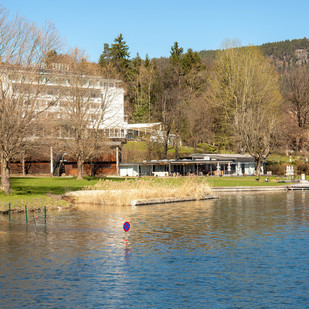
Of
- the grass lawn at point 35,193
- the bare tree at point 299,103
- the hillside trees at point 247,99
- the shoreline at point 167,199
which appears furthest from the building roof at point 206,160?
the bare tree at point 299,103

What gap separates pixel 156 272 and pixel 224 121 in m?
78.2

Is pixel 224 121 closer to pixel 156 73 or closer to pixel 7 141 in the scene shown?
pixel 156 73

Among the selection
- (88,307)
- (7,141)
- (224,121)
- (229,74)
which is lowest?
(88,307)

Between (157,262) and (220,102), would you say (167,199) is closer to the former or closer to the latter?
(157,262)

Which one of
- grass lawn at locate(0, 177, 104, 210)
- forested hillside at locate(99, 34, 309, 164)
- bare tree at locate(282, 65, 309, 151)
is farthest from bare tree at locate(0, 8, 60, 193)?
bare tree at locate(282, 65, 309, 151)

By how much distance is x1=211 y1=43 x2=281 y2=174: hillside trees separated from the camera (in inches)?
3204

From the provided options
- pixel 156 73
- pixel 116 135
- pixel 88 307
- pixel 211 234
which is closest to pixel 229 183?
pixel 116 135

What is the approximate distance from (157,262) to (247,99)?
70.7 metres

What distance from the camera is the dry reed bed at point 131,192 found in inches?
1657

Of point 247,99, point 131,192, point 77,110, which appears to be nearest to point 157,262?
point 131,192

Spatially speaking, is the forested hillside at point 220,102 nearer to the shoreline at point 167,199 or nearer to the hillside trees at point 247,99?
the hillside trees at point 247,99

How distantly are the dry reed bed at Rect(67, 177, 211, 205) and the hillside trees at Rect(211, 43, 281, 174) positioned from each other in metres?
35.6

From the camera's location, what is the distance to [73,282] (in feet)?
55.6

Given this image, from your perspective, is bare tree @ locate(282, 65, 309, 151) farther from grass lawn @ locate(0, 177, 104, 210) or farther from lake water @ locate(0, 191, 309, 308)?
lake water @ locate(0, 191, 309, 308)
